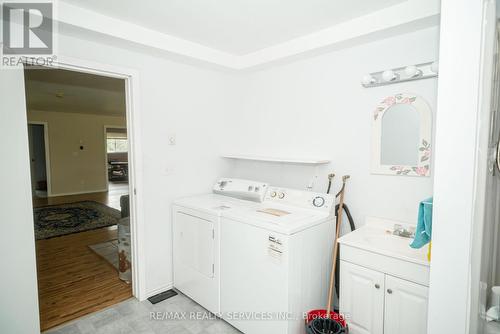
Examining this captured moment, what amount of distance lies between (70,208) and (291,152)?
574 cm

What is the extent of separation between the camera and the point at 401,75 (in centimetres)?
202

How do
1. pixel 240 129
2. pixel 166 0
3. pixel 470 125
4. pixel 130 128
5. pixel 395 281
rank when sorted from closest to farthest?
1. pixel 470 125
2. pixel 395 281
3. pixel 166 0
4. pixel 130 128
5. pixel 240 129

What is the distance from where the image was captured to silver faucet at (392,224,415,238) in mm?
2004

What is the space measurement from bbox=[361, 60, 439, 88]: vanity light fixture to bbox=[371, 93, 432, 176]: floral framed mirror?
124 millimetres

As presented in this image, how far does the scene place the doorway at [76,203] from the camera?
275 centimetres

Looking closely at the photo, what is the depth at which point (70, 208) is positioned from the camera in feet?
20.4

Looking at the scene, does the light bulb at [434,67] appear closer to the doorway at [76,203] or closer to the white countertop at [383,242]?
the white countertop at [383,242]

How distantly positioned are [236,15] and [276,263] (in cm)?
183

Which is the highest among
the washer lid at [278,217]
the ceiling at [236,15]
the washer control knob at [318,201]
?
the ceiling at [236,15]

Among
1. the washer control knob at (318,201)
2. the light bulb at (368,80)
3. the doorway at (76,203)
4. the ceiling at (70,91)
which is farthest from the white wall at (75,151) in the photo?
the light bulb at (368,80)

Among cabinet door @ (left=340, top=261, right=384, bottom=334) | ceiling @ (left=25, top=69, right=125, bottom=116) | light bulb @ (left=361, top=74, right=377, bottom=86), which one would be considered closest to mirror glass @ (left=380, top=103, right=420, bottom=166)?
light bulb @ (left=361, top=74, right=377, bottom=86)

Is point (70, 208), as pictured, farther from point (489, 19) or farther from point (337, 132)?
point (489, 19)

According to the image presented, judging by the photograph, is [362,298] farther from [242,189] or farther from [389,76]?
[389,76]

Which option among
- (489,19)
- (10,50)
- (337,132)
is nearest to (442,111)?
(489,19)
